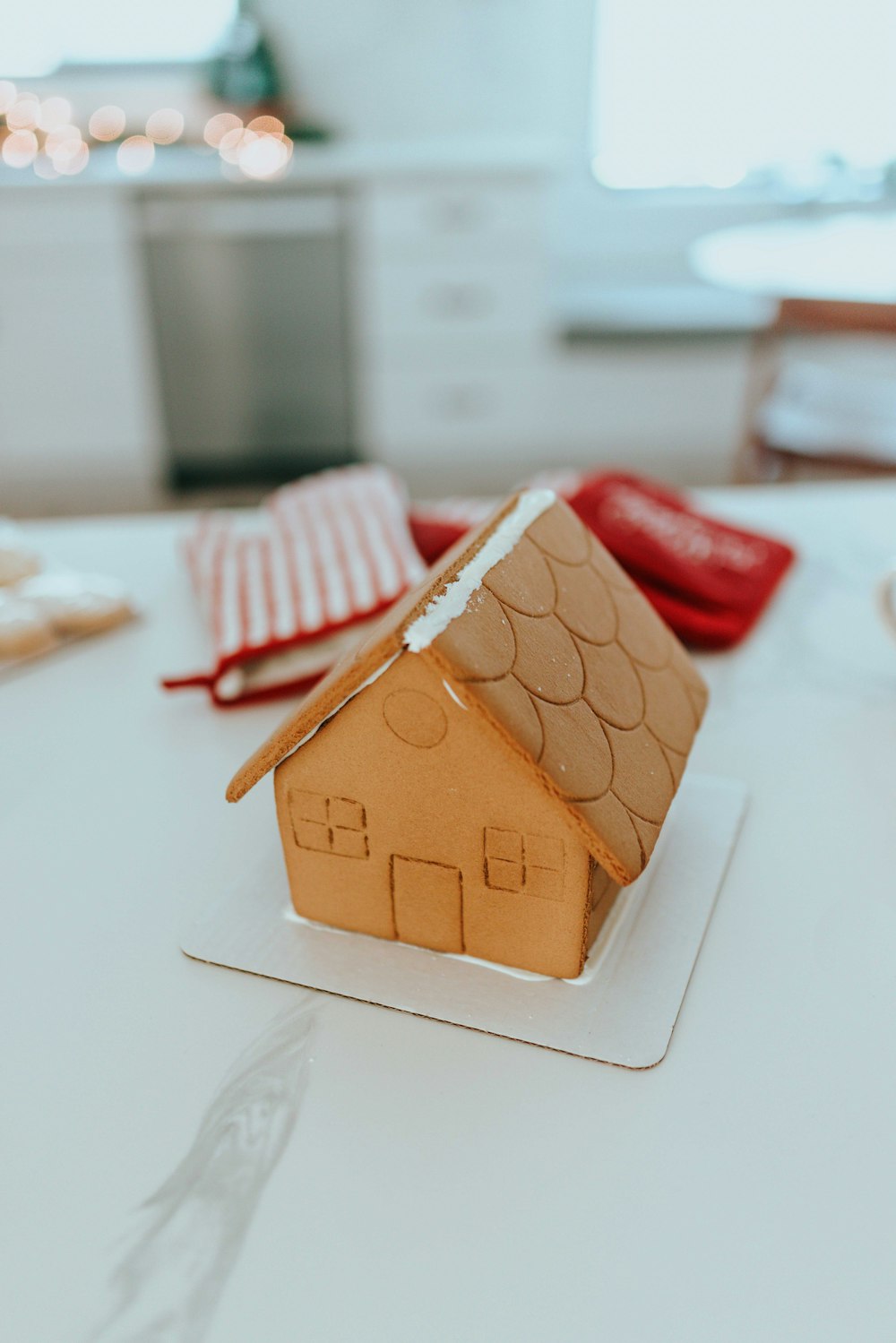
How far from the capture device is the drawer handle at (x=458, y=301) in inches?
110

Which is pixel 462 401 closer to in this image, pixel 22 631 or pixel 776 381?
pixel 776 381

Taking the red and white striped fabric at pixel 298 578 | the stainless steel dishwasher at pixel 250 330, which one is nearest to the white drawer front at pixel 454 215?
the stainless steel dishwasher at pixel 250 330

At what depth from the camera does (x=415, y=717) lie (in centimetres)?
41

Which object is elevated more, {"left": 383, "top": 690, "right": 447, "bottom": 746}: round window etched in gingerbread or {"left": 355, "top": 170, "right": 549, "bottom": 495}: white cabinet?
{"left": 383, "top": 690, "right": 447, "bottom": 746}: round window etched in gingerbread

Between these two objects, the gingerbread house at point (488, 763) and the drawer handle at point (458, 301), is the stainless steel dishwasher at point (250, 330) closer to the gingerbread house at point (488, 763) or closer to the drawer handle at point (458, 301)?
the drawer handle at point (458, 301)

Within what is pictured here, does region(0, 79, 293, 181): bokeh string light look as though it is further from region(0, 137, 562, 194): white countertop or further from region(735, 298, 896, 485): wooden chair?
region(735, 298, 896, 485): wooden chair

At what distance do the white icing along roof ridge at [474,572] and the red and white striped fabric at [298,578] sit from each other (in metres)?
0.23

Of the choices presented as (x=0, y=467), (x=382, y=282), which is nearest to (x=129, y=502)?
(x=0, y=467)

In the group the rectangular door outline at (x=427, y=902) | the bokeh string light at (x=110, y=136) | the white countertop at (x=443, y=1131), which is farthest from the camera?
the bokeh string light at (x=110, y=136)

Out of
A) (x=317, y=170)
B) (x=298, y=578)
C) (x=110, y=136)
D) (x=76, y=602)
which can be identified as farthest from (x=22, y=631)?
(x=110, y=136)

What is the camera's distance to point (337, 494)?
88cm

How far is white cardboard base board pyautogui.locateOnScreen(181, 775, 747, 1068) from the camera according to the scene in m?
0.43

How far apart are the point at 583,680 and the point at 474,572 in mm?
65

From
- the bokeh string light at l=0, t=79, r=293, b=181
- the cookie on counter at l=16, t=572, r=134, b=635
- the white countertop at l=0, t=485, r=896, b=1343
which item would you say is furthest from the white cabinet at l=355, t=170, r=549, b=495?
the white countertop at l=0, t=485, r=896, b=1343
